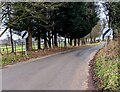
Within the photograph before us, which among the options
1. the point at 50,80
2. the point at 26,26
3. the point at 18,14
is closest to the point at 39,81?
the point at 50,80

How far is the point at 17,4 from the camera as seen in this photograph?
2659cm

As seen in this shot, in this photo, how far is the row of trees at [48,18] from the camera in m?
28.6

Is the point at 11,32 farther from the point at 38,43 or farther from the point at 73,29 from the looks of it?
the point at 73,29

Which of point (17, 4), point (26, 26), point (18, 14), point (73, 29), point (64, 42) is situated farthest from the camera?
point (64, 42)

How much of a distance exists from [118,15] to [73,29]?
70.3 ft

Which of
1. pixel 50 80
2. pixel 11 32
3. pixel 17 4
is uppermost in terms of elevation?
pixel 17 4

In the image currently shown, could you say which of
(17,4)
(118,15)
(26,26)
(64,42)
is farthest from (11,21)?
(64,42)

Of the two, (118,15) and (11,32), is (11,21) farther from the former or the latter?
(118,15)

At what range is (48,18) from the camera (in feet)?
129

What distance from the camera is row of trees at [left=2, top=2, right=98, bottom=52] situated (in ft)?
93.8

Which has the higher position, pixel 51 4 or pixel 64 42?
pixel 51 4

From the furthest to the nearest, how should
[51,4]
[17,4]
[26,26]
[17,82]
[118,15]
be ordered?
[26,26] → [51,4] → [17,4] → [118,15] → [17,82]

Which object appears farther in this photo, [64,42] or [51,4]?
[64,42]

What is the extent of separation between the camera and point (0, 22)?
27703mm
